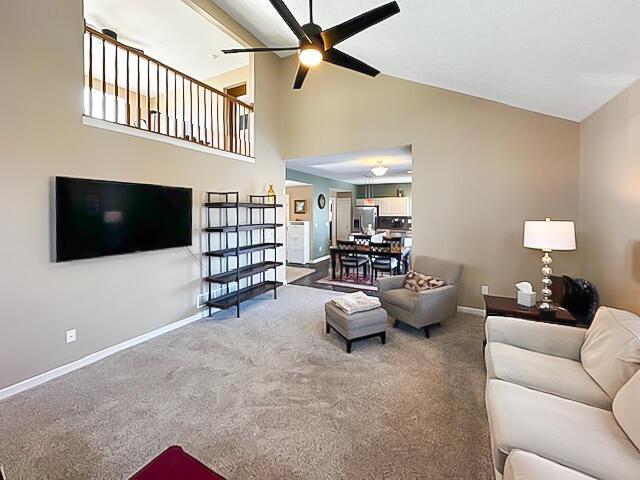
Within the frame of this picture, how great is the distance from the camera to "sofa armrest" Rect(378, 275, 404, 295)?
4141 millimetres

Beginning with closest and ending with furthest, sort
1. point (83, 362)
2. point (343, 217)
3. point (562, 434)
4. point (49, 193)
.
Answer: point (562, 434) < point (49, 193) < point (83, 362) < point (343, 217)

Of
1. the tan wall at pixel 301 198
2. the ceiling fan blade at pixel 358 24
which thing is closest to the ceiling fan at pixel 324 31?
the ceiling fan blade at pixel 358 24

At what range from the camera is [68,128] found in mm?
2871

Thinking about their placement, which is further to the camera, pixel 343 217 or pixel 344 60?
pixel 343 217

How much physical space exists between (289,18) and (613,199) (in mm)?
3371

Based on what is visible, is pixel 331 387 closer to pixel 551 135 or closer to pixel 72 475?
pixel 72 475

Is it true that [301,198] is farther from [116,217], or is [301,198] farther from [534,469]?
[534,469]

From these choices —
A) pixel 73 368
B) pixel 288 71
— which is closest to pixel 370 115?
pixel 288 71

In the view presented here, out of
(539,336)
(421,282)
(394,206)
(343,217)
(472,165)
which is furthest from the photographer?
(343,217)

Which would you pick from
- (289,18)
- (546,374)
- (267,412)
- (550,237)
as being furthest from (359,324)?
(289,18)

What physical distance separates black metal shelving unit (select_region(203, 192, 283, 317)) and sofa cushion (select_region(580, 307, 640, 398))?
3.77m

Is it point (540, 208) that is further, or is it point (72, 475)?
point (540, 208)

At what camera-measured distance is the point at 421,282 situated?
13.2 feet

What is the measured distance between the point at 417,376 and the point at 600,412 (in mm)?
1390
